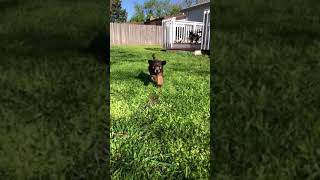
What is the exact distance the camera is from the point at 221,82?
5109 mm

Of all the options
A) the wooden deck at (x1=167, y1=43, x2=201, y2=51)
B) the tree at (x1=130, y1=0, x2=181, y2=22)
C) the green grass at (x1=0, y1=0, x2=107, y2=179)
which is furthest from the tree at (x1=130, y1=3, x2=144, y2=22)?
the green grass at (x1=0, y1=0, x2=107, y2=179)

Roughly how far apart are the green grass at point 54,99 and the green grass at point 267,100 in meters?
1.15

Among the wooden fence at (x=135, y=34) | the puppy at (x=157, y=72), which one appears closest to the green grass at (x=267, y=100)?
the puppy at (x=157, y=72)

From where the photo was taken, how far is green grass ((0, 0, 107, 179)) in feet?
11.2

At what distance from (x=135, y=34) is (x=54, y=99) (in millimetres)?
21674

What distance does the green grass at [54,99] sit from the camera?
11.2 feet

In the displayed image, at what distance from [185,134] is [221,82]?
3.84ft

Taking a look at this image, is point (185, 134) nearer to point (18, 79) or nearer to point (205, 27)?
point (18, 79)

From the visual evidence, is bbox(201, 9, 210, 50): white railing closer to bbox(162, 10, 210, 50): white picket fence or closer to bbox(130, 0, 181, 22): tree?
bbox(162, 10, 210, 50): white picket fence

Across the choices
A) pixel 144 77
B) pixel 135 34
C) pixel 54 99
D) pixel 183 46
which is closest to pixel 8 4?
pixel 144 77

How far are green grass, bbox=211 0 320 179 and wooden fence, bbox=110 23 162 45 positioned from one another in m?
17.9

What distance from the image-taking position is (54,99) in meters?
4.70

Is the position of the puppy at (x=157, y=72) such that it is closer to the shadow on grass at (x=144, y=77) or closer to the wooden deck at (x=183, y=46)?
the shadow on grass at (x=144, y=77)

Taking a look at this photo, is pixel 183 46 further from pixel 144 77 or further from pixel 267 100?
pixel 267 100
